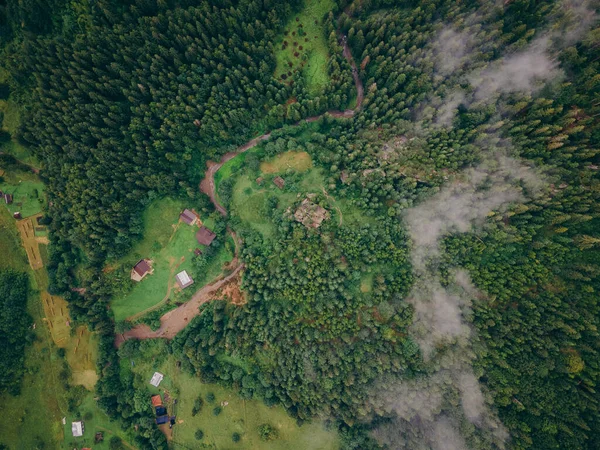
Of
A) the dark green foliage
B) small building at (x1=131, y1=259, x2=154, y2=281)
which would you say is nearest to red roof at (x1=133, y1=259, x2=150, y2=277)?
small building at (x1=131, y1=259, x2=154, y2=281)

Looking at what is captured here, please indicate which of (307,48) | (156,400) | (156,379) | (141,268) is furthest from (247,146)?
(156,400)

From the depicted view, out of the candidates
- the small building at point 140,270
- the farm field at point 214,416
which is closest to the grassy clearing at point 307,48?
the small building at point 140,270

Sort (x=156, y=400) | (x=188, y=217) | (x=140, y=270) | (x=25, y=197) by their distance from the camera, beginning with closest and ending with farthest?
(x=156, y=400)
(x=140, y=270)
(x=188, y=217)
(x=25, y=197)

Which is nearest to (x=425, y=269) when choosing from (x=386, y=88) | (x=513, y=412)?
(x=513, y=412)

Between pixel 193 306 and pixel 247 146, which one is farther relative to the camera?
pixel 247 146

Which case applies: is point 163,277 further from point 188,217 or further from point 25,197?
point 25,197

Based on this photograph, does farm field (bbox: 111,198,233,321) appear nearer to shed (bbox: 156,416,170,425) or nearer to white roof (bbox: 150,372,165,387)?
white roof (bbox: 150,372,165,387)
